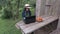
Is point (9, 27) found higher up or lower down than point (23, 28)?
lower down

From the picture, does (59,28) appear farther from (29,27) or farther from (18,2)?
(18,2)

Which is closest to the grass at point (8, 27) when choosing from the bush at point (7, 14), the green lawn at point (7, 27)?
the green lawn at point (7, 27)

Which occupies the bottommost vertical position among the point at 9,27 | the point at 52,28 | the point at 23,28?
the point at 9,27

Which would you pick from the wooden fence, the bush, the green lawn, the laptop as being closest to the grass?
the green lawn

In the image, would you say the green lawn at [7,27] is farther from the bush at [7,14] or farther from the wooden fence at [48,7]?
the wooden fence at [48,7]

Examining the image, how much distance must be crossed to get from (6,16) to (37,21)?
4.17 m

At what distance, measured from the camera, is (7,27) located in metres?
6.78

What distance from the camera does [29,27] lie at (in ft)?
12.6

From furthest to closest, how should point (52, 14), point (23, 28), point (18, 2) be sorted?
point (18, 2) < point (52, 14) < point (23, 28)

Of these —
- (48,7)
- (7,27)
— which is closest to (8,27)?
(7,27)

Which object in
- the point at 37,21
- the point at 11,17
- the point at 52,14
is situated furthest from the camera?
the point at 11,17

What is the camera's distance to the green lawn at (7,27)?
6246 millimetres

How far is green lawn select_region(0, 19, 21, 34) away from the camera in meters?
6.25

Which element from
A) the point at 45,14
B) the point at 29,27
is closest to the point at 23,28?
the point at 29,27
